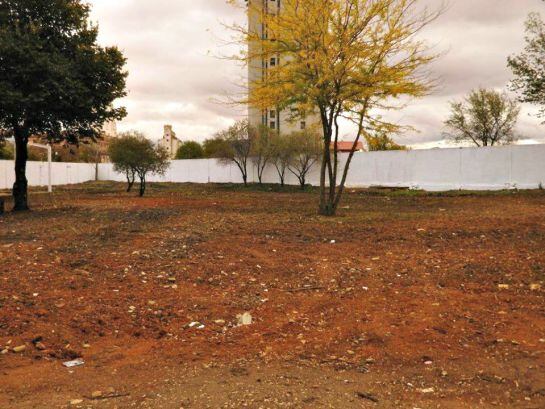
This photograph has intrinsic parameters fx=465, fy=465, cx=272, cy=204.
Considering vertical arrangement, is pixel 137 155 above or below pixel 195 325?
above

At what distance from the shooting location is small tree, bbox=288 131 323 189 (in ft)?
106

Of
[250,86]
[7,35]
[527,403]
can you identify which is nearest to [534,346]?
[527,403]

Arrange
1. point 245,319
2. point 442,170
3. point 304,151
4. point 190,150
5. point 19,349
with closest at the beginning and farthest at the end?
point 19,349 → point 245,319 → point 442,170 → point 304,151 → point 190,150

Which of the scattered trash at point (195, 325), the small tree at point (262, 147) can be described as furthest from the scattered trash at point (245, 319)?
the small tree at point (262, 147)

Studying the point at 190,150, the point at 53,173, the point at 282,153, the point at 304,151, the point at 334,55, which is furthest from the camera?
the point at 190,150

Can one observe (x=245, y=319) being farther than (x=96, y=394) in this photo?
Yes

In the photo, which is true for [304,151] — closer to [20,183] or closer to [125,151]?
[125,151]

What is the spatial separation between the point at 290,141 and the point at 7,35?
73.5 feet

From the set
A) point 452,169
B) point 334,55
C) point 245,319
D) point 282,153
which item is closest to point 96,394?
point 245,319

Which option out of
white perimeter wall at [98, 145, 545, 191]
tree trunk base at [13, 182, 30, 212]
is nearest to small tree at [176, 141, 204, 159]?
white perimeter wall at [98, 145, 545, 191]

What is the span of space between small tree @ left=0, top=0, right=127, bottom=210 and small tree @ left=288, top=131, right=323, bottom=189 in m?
17.8

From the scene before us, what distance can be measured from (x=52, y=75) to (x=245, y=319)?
11.0 m

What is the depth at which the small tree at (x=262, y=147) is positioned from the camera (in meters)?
35.0

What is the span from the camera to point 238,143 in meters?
36.4
